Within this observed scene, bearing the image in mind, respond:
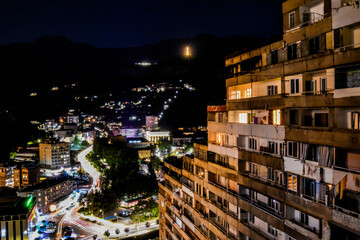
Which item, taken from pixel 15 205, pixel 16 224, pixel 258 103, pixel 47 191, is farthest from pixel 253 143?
pixel 47 191

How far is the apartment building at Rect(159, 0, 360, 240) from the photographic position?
273 inches

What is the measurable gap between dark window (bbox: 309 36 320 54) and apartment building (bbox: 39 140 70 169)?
3110 inches

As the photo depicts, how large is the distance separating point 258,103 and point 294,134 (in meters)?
2.13

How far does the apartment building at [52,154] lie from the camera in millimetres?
76000

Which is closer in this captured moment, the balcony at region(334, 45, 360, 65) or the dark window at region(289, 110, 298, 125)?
the balcony at region(334, 45, 360, 65)

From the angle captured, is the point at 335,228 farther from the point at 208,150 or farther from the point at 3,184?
the point at 3,184

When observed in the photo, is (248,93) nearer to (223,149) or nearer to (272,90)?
(272,90)

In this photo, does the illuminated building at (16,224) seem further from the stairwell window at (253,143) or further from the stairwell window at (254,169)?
the stairwell window at (253,143)

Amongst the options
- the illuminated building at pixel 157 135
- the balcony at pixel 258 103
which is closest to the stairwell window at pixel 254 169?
the balcony at pixel 258 103

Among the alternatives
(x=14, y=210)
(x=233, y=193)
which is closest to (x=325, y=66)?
(x=233, y=193)

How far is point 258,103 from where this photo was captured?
10.2 meters

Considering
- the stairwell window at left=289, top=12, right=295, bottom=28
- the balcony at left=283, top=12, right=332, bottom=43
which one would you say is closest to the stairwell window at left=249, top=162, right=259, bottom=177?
the balcony at left=283, top=12, right=332, bottom=43

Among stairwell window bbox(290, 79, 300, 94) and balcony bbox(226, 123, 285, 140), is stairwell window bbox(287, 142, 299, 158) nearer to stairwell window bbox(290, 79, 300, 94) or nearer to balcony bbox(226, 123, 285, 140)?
balcony bbox(226, 123, 285, 140)

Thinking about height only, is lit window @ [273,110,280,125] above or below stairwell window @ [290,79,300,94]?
below
